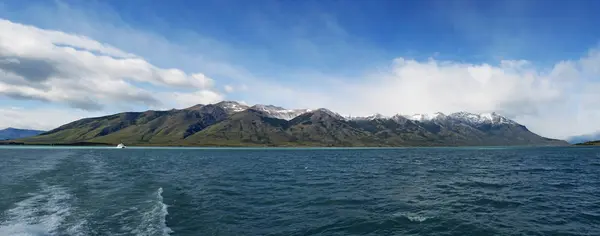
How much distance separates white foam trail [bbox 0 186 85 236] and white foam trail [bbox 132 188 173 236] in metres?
6.48

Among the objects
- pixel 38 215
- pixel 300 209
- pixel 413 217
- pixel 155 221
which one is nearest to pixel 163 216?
pixel 155 221

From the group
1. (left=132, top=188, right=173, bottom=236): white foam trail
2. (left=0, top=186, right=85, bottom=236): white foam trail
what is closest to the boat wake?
(left=132, top=188, right=173, bottom=236): white foam trail

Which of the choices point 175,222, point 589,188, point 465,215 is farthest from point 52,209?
point 589,188

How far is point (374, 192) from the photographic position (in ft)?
151

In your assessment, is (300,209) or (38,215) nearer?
(38,215)

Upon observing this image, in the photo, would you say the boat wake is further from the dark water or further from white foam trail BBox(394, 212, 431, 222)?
white foam trail BBox(394, 212, 431, 222)

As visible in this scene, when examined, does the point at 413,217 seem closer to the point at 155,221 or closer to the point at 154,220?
the point at 155,221

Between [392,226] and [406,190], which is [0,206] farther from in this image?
[406,190]

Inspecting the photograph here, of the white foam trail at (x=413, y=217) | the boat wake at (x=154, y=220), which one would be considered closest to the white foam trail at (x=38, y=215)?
the boat wake at (x=154, y=220)

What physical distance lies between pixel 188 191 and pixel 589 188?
5900 centimetres

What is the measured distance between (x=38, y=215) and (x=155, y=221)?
11813mm

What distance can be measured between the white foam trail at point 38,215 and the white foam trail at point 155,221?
21.2 feet

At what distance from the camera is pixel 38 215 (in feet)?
103

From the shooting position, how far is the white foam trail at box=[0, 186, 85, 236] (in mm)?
26625
